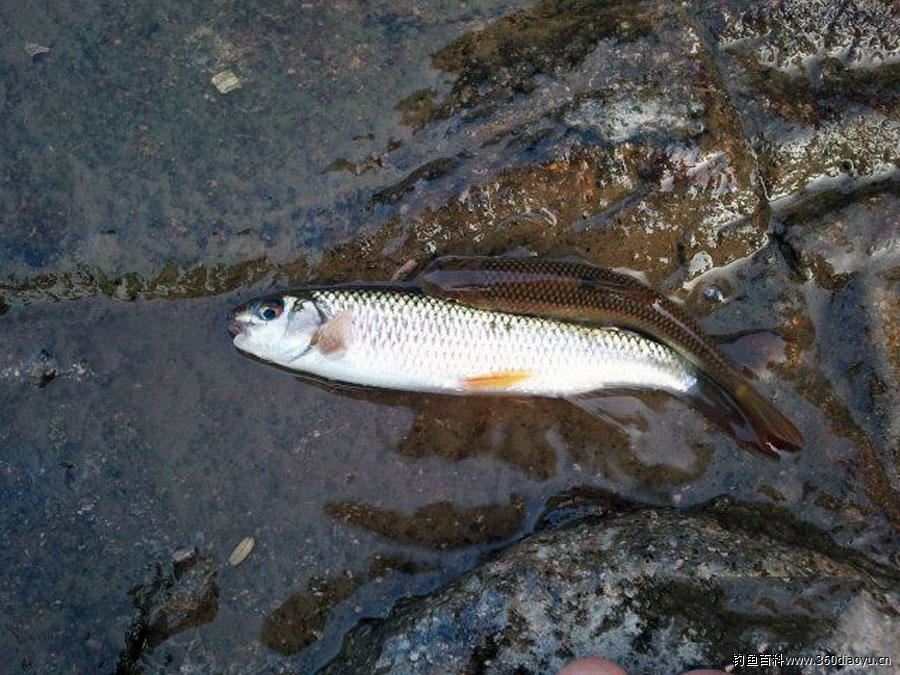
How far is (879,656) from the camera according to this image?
3162 millimetres

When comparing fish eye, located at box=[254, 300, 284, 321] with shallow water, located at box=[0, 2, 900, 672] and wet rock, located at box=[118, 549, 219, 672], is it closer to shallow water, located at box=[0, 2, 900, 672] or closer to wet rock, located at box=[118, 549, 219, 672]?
shallow water, located at box=[0, 2, 900, 672]

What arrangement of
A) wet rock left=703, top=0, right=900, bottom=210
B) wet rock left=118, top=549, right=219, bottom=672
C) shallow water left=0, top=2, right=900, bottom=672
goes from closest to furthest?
wet rock left=118, top=549, right=219, bottom=672 → shallow water left=0, top=2, right=900, bottom=672 → wet rock left=703, top=0, right=900, bottom=210

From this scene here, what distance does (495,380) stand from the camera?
3.95 metres

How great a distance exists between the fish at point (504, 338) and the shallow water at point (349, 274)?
0.17 meters

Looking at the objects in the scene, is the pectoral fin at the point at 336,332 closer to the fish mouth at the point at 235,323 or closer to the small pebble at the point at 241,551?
the fish mouth at the point at 235,323

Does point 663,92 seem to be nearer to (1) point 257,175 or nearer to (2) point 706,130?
(2) point 706,130

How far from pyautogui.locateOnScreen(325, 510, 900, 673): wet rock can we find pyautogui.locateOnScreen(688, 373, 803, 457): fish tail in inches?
22.2

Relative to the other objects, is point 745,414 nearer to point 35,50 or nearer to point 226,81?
point 226,81

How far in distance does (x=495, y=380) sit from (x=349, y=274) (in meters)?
0.96

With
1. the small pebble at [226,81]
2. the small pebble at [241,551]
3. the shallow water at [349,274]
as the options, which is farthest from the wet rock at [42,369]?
the small pebble at [226,81]

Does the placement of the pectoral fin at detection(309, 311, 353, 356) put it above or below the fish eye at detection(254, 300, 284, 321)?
below

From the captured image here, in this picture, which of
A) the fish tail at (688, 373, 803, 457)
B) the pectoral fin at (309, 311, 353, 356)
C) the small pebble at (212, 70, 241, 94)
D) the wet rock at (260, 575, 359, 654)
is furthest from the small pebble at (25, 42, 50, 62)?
the fish tail at (688, 373, 803, 457)

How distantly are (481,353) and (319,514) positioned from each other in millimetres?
1142

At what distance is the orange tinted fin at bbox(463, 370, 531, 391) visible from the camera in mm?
3939
